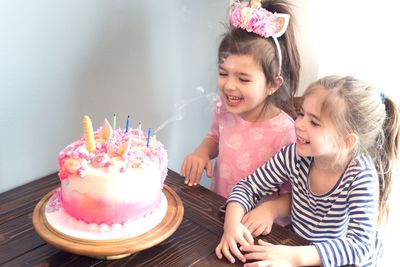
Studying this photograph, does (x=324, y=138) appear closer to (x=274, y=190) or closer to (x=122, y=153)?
(x=274, y=190)

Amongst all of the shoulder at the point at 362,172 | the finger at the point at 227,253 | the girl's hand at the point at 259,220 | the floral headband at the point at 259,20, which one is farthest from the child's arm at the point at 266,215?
the floral headband at the point at 259,20

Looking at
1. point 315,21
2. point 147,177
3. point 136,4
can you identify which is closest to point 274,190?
point 147,177

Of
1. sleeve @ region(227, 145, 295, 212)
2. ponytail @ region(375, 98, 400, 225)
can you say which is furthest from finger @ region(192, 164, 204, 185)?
ponytail @ region(375, 98, 400, 225)

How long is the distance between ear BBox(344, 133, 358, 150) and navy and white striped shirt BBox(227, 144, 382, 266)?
0.04m

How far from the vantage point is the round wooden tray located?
0.92 m

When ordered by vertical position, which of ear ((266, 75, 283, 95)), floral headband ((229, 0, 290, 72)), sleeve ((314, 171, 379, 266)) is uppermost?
floral headband ((229, 0, 290, 72))

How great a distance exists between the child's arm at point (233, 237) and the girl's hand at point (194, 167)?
0.72 feet

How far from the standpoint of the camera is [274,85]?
54.0 inches

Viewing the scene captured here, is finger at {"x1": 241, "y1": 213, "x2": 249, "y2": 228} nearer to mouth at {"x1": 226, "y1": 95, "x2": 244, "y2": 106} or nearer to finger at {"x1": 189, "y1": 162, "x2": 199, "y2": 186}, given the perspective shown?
finger at {"x1": 189, "y1": 162, "x2": 199, "y2": 186}

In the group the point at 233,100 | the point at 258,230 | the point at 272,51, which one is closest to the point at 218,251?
the point at 258,230

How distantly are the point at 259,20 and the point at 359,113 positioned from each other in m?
0.39

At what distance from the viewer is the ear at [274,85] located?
1362mm

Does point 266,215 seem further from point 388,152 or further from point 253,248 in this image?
point 388,152

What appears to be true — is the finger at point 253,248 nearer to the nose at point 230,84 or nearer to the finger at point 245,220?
the finger at point 245,220
